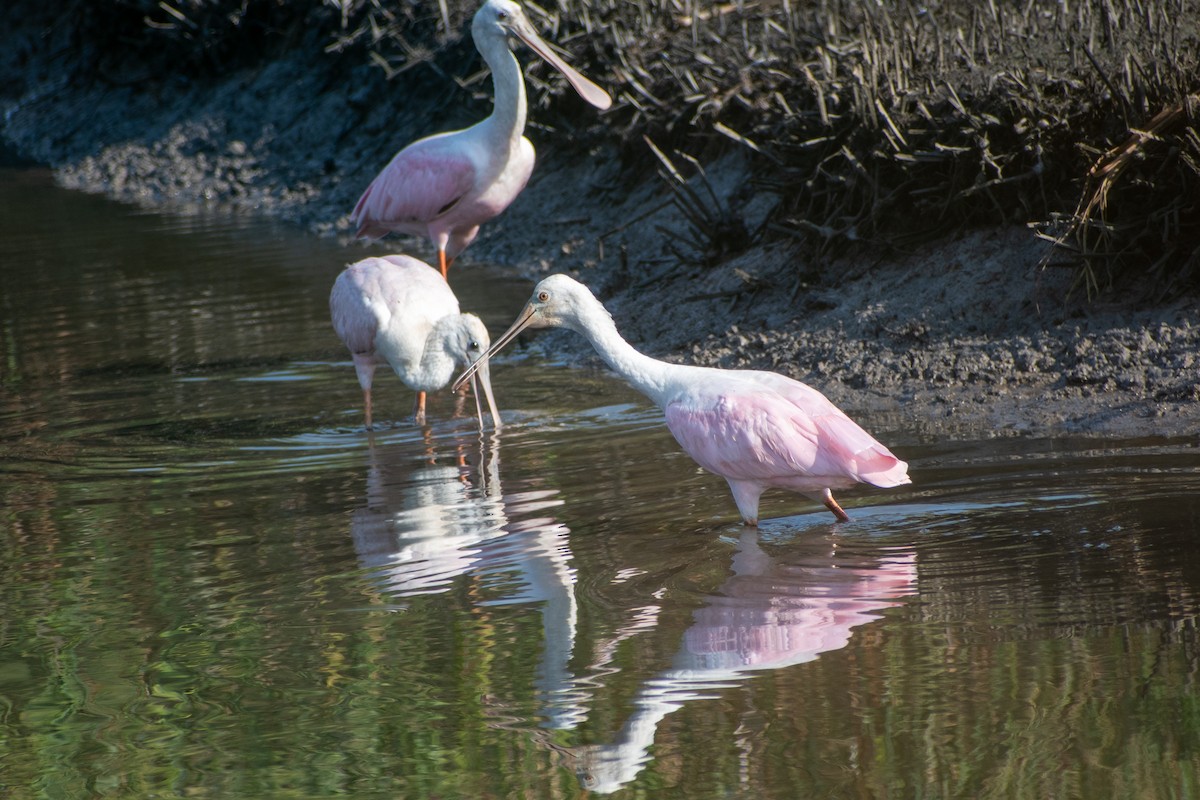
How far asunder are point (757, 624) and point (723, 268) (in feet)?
18.6

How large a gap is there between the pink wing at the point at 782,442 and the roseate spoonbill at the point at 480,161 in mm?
4474

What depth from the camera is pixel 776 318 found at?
368 inches

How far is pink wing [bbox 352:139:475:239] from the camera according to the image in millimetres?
10242

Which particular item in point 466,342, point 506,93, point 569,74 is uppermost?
point 569,74

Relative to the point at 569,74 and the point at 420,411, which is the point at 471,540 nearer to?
the point at 420,411

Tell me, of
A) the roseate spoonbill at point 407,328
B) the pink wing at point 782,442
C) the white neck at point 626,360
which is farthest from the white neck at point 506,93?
the pink wing at point 782,442

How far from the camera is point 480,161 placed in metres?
10.2

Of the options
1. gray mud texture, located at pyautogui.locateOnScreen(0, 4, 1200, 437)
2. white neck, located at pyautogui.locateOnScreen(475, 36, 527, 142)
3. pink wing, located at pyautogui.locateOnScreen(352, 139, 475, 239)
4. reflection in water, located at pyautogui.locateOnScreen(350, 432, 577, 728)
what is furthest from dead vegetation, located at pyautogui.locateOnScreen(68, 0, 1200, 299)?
reflection in water, located at pyautogui.locateOnScreen(350, 432, 577, 728)

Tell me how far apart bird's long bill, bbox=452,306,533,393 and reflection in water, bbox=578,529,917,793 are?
5.29 ft

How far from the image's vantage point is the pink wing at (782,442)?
5.72m

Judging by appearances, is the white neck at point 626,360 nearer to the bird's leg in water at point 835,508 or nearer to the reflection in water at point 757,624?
the bird's leg in water at point 835,508

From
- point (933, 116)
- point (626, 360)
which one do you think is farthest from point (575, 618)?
point (933, 116)

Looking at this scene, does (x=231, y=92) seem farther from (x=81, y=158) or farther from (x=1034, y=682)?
(x=1034, y=682)

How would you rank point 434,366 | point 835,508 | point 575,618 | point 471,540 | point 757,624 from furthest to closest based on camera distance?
point 434,366, point 471,540, point 835,508, point 575,618, point 757,624
